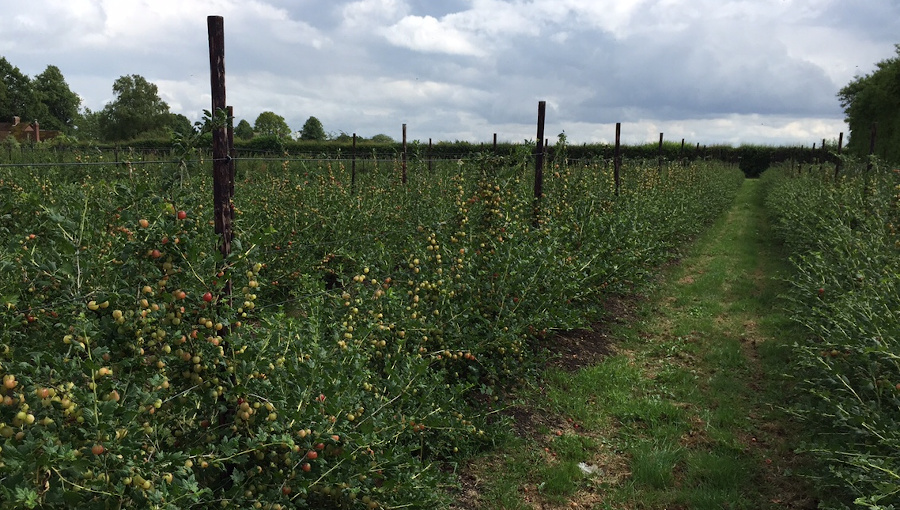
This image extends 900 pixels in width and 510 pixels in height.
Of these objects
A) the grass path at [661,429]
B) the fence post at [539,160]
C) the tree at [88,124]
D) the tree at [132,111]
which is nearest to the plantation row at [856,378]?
the grass path at [661,429]

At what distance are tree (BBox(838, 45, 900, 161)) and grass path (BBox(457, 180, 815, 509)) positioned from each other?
28.5 meters

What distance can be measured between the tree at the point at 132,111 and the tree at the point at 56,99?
8.38 m

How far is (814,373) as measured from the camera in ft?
14.7

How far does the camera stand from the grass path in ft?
11.7

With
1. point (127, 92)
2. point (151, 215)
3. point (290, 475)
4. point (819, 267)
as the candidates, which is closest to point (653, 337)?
point (819, 267)

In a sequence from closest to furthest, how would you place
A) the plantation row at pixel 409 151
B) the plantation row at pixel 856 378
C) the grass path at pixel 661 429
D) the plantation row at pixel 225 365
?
the plantation row at pixel 225 365 < the plantation row at pixel 856 378 < the grass path at pixel 661 429 < the plantation row at pixel 409 151

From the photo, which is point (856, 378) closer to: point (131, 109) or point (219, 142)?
point (219, 142)

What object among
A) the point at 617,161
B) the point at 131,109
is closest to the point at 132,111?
the point at 131,109

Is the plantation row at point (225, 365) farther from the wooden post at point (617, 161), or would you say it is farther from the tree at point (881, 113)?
the tree at point (881, 113)

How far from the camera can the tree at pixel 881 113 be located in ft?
96.3

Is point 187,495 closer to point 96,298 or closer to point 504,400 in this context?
point 96,298

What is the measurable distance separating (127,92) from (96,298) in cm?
6309

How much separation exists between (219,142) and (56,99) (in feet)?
239

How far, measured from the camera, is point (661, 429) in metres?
4.34
